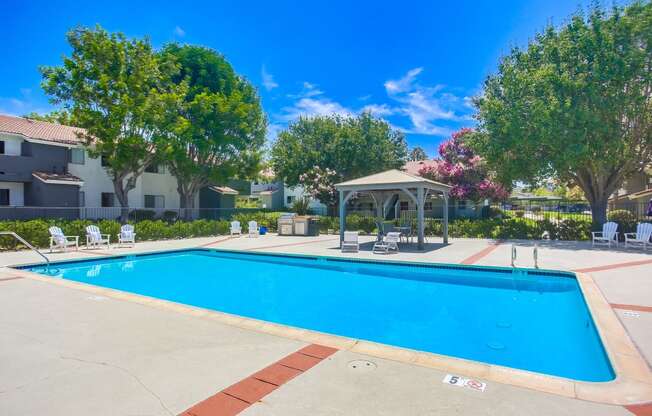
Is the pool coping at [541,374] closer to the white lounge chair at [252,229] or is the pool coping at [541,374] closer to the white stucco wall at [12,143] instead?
the white lounge chair at [252,229]

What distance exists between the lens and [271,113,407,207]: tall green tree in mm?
30266

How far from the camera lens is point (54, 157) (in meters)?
23.3

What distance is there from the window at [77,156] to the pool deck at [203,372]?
2104cm

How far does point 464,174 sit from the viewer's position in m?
26.3

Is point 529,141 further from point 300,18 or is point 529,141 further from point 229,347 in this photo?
point 229,347

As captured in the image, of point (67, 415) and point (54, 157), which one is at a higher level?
point (54, 157)

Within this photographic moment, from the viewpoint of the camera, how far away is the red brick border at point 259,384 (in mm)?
3123

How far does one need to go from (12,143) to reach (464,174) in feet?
92.0

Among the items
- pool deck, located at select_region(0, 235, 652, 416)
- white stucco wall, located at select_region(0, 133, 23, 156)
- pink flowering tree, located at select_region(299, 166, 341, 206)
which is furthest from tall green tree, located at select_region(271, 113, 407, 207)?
pool deck, located at select_region(0, 235, 652, 416)

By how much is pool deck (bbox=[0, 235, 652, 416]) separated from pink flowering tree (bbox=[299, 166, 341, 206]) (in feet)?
77.5

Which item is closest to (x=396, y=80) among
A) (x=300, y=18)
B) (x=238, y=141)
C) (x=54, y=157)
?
(x=300, y=18)

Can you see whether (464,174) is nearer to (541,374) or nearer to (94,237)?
(94,237)

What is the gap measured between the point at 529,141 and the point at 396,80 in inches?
487

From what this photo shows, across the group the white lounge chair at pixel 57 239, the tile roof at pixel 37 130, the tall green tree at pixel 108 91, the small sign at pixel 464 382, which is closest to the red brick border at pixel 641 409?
the small sign at pixel 464 382
